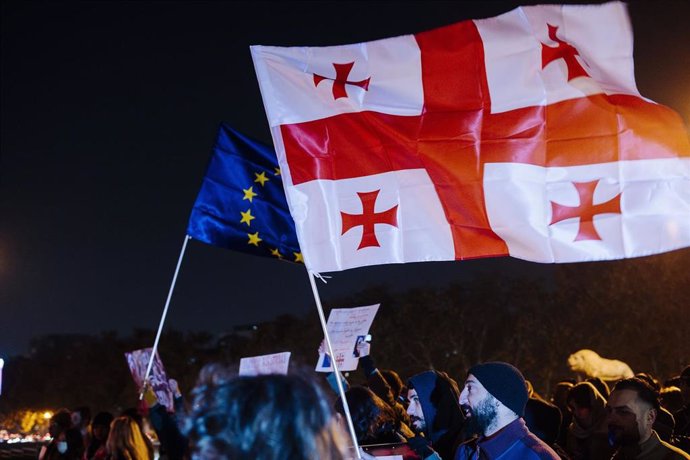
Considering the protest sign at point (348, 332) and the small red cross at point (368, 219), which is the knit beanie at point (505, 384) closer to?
the small red cross at point (368, 219)

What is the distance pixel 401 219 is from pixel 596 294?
111 ft

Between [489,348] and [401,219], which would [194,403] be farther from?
[489,348]

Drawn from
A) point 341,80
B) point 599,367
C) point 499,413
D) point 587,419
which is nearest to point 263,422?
point 499,413

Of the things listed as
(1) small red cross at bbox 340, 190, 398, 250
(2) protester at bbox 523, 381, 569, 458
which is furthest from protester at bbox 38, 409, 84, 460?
(2) protester at bbox 523, 381, 569, 458

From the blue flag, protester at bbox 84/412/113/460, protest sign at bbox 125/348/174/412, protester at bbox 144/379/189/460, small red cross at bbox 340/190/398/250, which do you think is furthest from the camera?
protest sign at bbox 125/348/174/412

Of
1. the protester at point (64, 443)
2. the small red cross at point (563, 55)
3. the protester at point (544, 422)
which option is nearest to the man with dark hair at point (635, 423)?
the protester at point (544, 422)

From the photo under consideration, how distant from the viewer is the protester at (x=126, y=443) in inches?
305

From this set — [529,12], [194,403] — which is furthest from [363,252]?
[194,403]

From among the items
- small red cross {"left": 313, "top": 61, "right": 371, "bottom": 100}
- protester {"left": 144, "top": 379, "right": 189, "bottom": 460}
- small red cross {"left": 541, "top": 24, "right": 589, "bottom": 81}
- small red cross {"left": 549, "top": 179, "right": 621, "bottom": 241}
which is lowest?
protester {"left": 144, "top": 379, "right": 189, "bottom": 460}

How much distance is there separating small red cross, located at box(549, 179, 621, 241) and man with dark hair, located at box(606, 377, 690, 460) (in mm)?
1157

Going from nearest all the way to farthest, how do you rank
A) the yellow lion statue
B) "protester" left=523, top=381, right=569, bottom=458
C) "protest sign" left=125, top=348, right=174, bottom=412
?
"protester" left=523, top=381, right=569, bottom=458 < "protest sign" left=125, top=348, right=174, bottom=412 < the yellow lion statue

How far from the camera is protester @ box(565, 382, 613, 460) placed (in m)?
7.32

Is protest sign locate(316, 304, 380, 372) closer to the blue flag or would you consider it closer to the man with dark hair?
the blue flag

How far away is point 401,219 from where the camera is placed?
6.55 metres
